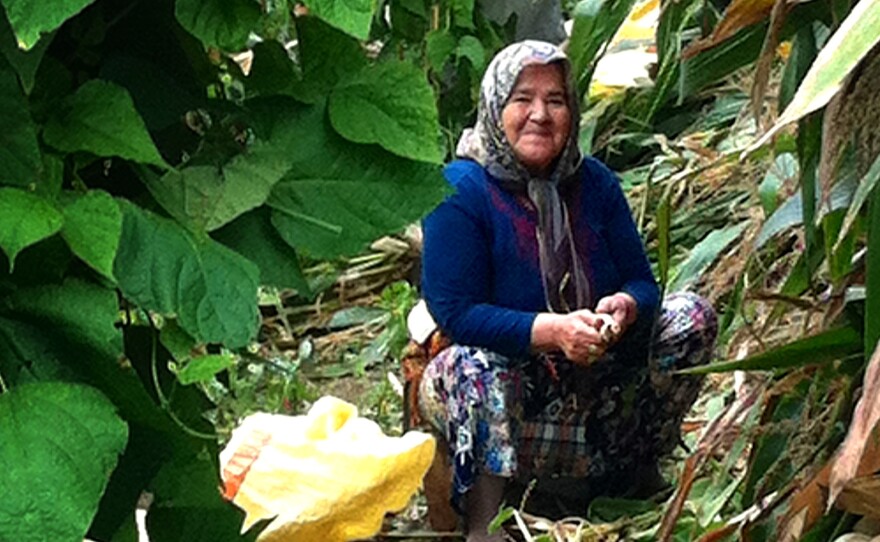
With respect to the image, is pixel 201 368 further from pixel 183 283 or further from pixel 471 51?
pixel 471 51

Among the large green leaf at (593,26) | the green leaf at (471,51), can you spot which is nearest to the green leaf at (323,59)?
the large green leaf at (593,26)

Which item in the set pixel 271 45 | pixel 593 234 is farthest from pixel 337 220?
pixel 593 234

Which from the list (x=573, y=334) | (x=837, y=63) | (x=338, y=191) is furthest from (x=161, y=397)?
(x=573, y=334)

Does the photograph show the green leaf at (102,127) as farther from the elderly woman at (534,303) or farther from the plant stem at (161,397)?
the elderly woman at (534,303)

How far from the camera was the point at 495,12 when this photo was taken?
3.43 metres

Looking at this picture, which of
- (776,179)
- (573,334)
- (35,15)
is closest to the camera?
(35,15)

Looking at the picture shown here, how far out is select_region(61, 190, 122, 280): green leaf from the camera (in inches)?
27.7

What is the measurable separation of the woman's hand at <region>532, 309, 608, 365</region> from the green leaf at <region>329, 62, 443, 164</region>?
133cm

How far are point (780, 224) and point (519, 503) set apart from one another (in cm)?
117

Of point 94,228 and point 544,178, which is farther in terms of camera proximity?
point 544,178

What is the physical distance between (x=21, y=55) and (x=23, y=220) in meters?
0.08

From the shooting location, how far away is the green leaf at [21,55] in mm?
721

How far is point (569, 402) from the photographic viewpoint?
2346mm

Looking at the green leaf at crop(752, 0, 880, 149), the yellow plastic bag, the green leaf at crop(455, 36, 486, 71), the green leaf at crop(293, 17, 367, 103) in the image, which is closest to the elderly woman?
the yellow plastic bag
